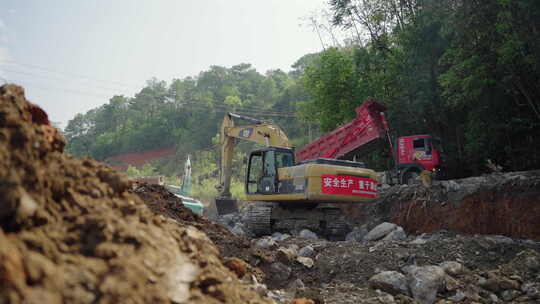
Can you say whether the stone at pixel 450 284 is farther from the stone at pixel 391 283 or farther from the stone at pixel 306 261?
the stone at pixel 306 261

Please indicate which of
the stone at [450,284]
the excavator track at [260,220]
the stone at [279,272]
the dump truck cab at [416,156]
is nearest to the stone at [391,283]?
the stone at [450,284]

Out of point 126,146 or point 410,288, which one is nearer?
point 410,288

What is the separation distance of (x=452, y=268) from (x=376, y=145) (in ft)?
27.1

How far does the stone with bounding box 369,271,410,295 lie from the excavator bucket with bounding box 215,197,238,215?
8.95 m

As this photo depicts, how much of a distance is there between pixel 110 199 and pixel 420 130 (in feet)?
53.5

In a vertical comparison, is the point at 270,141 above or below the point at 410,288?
above

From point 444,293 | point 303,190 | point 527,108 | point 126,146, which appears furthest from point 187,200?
point 126,146

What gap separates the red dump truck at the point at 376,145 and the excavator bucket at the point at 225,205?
315 cm

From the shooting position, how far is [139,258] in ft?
6.46

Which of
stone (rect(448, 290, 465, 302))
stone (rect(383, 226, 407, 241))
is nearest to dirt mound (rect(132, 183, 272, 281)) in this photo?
stone (rect(448, 290, 465, 302))

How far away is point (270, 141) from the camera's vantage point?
11969 millimetres

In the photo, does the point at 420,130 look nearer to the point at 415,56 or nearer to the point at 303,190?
the point at 415,56

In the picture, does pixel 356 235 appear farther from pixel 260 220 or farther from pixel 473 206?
pixel 473 206

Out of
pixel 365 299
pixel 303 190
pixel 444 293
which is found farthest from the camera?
pixel 303 190
